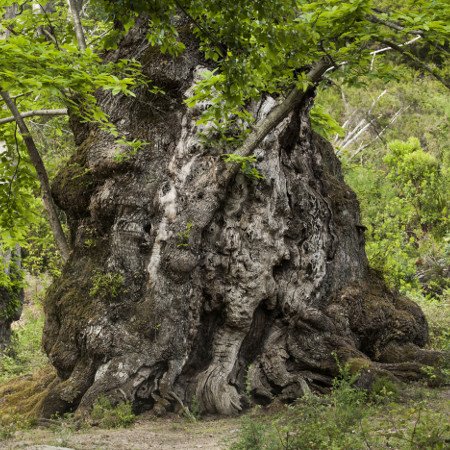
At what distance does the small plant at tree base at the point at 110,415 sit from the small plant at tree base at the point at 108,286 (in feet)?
3.90

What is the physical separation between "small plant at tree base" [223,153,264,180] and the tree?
28mm

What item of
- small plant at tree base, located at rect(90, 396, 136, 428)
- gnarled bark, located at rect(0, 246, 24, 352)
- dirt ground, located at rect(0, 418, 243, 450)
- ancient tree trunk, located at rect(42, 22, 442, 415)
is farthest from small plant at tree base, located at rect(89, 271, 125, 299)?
gnarled bark, located at rect(0, 246, 24, 352)

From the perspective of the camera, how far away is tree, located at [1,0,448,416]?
297 inches

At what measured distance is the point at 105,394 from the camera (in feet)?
23.9

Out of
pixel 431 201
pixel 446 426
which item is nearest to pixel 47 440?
pixel 446 426

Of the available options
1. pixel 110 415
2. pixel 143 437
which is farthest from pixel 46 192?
pixel 143 437

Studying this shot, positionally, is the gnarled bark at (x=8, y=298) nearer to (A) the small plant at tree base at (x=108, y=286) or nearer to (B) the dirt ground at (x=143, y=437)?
(A) the small plant at tree base at (x=108, y=286)

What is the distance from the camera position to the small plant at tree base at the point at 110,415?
698cm

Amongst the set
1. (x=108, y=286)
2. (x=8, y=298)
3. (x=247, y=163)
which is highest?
(x=247, y=163)

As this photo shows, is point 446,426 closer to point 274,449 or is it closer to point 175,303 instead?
point 274,449

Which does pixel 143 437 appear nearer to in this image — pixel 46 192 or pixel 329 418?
pixel 329 418

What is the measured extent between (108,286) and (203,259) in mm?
1132

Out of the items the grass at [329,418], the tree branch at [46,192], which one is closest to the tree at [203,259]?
the grass at [329,418]

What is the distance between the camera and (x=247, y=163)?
800 centimetres
